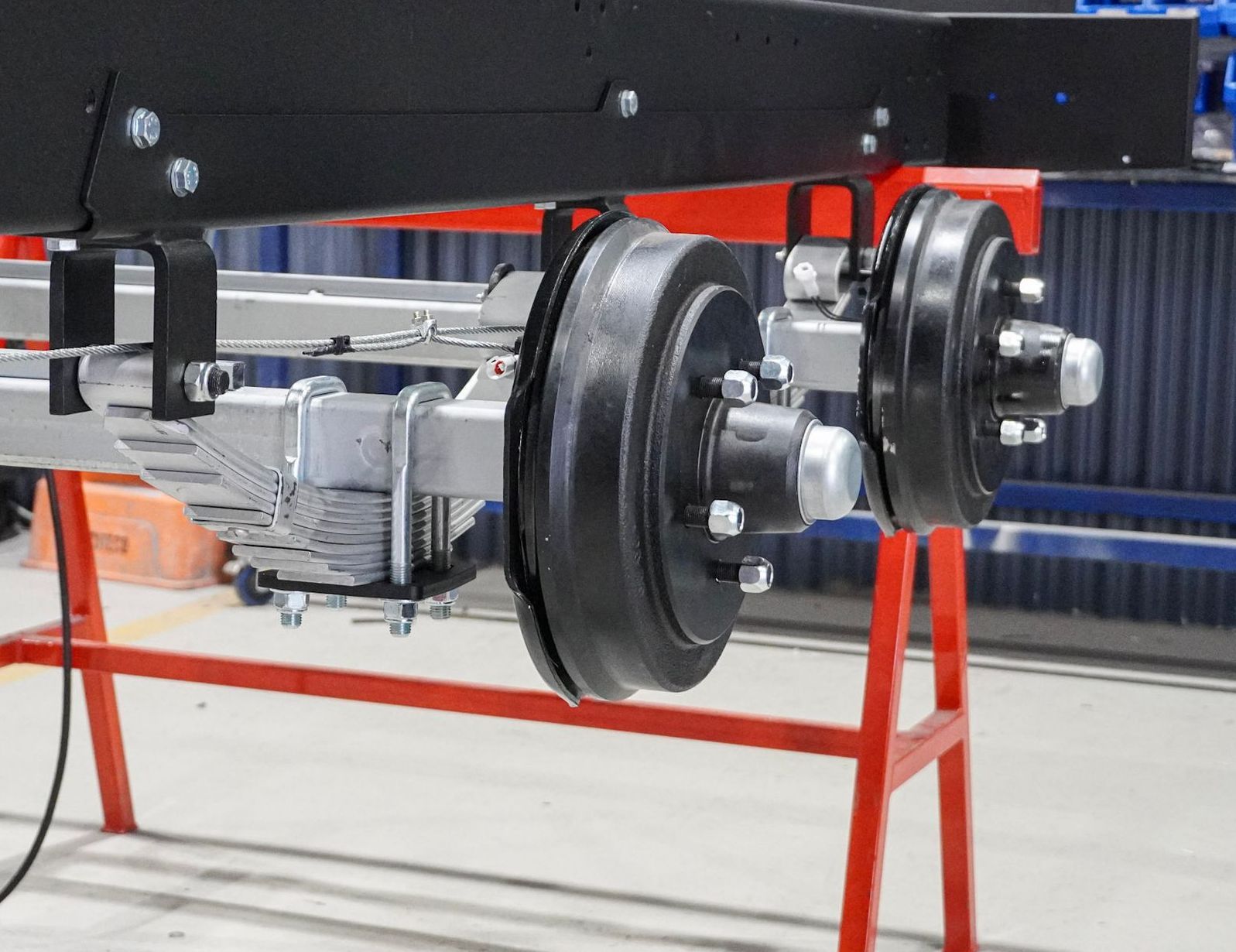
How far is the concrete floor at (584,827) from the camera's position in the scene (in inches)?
96.6

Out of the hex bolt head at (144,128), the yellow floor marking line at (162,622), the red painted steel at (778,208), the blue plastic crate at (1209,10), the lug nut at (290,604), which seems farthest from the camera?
the yellow floor marking line at (162,622)

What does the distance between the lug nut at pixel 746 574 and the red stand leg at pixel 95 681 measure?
1.99 m

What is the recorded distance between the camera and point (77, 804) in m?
2.95

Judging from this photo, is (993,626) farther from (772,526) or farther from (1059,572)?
(772,526)

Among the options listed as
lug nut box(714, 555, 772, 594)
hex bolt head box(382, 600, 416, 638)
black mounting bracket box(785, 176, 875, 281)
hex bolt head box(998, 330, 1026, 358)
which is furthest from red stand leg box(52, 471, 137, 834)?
lug nut box(714, 555, 772, 594)

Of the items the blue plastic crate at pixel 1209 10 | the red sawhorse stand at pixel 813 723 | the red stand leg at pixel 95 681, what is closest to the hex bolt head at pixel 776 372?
the red sawhorse stand at pixel 813 723

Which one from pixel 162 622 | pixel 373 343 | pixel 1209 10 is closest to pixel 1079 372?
pixel 373 343

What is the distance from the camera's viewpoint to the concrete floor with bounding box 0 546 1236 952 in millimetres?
2453

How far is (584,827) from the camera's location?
2.83 metres

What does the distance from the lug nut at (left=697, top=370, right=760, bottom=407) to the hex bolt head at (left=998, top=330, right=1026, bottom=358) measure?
1.91 feet

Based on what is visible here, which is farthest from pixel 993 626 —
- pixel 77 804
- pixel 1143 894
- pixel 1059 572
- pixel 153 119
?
pixel 153 119

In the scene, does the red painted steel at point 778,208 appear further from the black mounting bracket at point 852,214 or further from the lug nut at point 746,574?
the lug nut at point 746,574

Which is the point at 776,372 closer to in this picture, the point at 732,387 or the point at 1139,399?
the point at 732,387

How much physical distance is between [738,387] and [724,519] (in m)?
0.08
